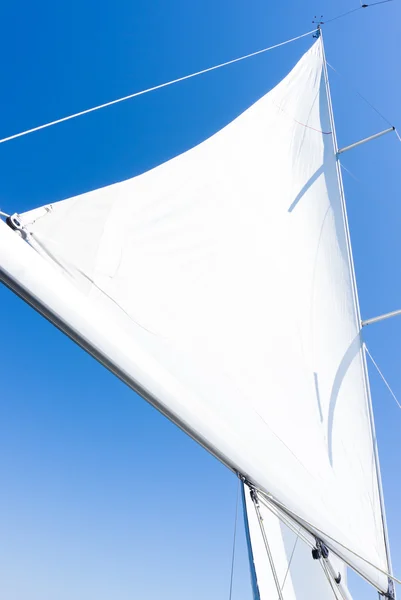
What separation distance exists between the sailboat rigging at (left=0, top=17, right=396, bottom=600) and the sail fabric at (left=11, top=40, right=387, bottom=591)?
1 cm

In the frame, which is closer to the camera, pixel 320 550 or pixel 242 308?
pixel 320 550

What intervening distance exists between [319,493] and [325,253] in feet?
8.29

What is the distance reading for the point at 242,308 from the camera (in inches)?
111

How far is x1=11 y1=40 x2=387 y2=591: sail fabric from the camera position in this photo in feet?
5.87

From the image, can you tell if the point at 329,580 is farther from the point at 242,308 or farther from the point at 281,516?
the point at 242,308

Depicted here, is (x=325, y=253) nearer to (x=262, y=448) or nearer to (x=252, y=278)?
(x=252, y=278)

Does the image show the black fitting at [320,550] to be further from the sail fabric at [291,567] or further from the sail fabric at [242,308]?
the sail fabric at [291,567]

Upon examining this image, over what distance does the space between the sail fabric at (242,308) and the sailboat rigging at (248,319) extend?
0.01 m

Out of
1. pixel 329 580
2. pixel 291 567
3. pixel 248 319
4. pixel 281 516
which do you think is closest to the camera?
pixel 281 516

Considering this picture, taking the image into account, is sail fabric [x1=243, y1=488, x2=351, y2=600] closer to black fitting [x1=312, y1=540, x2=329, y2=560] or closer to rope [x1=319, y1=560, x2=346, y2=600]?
rope [x1=319, y1=560, x2=346, y2=600]

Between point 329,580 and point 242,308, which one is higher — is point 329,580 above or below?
below

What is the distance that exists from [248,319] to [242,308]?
84 mm

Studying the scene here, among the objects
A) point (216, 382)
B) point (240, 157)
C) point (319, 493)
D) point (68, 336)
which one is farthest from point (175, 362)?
point (240, 157)

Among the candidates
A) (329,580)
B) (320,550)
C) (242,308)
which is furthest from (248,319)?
(329,580)
